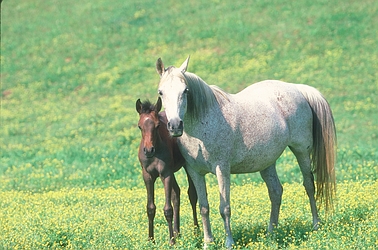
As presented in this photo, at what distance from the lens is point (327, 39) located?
32719 mm

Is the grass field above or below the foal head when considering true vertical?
below

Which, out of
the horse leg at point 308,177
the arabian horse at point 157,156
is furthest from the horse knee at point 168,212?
the horse leg at point 308,177

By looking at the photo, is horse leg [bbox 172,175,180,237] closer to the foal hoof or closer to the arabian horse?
the arabian horse

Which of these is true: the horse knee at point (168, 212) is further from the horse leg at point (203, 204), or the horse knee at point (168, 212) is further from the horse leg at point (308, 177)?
the horse leg at point (308, 177)

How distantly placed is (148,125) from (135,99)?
20083 millimetres

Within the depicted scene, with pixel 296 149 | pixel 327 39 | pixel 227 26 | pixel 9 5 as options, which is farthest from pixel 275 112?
pixel 9 5

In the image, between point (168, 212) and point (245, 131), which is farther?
point (245, 131)

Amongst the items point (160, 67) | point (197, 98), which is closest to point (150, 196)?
point (197, 98)

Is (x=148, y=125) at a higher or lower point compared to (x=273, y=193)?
higher

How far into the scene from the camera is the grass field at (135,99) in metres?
10.6

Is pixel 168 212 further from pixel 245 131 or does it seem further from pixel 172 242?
pixel 245 131

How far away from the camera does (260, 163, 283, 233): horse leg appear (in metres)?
10.4

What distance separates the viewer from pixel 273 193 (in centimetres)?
1055

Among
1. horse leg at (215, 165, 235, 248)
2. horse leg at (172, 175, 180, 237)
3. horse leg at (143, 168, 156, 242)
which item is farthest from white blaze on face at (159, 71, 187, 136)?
horse leg at (172, 175, 180, 237)
